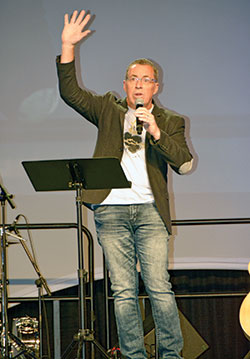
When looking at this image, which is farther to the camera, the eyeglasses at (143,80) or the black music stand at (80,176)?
the eyeglasses at (143,80)

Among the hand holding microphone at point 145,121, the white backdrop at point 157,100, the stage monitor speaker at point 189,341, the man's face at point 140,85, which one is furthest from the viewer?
the white backdrop at point 157,100

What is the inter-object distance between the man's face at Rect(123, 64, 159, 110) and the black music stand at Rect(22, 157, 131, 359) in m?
0.45

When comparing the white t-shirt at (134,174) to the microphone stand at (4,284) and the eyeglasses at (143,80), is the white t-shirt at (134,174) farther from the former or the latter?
the microphone stand at (4,284)

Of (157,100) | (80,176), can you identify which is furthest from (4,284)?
(157,100)

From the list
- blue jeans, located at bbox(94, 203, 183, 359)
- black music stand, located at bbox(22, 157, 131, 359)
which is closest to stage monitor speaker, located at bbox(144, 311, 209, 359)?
blue jeans, located at bbox(94, 203, 183, 359)

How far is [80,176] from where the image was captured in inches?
97.4

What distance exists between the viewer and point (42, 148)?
4098mm

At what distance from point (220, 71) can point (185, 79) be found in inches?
10.4

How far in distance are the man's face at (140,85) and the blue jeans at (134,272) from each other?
1.70 ft

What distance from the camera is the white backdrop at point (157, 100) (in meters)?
4.05

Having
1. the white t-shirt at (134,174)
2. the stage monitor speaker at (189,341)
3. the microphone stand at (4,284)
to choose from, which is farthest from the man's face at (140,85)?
the stage monitor speaker at (189,341)

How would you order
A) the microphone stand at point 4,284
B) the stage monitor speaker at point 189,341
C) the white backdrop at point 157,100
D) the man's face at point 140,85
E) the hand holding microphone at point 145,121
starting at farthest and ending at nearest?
the white backdrop at point 157,100
the stage monitor speaker at point 189,341
the microphone stand at point 4,284
the man's face at point 140,85
the hand holding microphone at point 145,121

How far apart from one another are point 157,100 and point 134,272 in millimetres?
1824

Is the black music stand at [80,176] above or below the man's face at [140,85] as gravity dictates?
below
